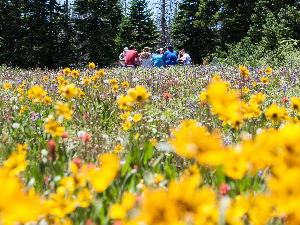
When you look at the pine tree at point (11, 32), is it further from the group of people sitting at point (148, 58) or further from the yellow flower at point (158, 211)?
the yellow flower at point (158, 211)

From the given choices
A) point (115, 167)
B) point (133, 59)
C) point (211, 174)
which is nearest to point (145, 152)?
point (211, 174)

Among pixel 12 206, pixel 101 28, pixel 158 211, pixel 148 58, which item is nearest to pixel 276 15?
pixel 148 58

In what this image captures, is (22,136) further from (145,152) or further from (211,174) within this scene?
(211,174)

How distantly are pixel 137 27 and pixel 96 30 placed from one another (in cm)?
413

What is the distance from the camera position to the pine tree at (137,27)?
83.2ft

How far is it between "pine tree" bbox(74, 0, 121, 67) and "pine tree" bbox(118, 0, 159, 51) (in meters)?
1.76

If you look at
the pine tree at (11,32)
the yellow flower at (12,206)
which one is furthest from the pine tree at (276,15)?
the yellow flower at (12,206)

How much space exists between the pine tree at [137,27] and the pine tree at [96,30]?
69.1 inches

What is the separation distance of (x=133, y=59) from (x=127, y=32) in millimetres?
14370

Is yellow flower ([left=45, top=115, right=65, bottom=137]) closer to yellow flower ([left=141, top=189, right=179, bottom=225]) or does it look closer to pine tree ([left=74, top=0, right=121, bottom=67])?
yellow flower ([left=141, top=189, right=179, bottom=225])

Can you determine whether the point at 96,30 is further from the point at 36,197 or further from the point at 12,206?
the point at 12,206

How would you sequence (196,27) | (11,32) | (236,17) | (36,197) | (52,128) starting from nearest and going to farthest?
(36,197), (52,128), (11,32), (236,17), (196,27)

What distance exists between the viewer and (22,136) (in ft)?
9.60

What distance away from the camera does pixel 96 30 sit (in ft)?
76.1
